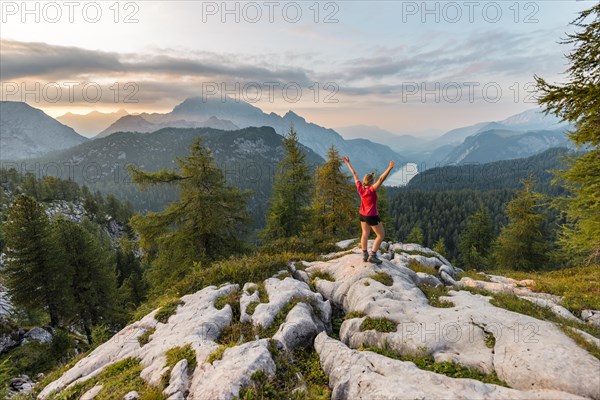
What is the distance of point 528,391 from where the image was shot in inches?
220

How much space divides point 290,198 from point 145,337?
1904 cm

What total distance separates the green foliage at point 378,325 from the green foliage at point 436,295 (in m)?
2.49

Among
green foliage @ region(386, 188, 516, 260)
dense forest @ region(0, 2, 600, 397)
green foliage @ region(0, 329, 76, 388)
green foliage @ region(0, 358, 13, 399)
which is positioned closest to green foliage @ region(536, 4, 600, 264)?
dense forest @ region(0, 2, 600, 397)

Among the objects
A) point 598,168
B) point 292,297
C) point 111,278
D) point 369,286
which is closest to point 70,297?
point 111,278

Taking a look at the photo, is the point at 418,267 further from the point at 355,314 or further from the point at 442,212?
the point at 442,212

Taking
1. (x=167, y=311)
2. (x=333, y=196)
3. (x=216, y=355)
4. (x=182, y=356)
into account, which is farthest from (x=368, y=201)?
(x=333, y=196)

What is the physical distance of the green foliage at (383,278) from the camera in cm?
1113

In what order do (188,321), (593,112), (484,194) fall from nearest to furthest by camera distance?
(188,321) < (593,112) < (484,194)

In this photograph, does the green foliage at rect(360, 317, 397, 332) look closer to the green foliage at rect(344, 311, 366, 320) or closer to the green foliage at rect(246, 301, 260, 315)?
the green foliage at rect(344, 311, 366, 320)

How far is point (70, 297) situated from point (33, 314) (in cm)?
443

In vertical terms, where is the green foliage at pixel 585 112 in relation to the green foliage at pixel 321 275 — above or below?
above

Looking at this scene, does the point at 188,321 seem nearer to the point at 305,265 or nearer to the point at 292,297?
the point at 292,297

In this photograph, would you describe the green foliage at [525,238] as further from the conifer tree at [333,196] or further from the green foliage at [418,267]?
the green foliage at [418,267]

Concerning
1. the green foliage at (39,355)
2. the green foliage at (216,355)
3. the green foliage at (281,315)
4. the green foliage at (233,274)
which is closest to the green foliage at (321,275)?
the green foliage at (233,274)
